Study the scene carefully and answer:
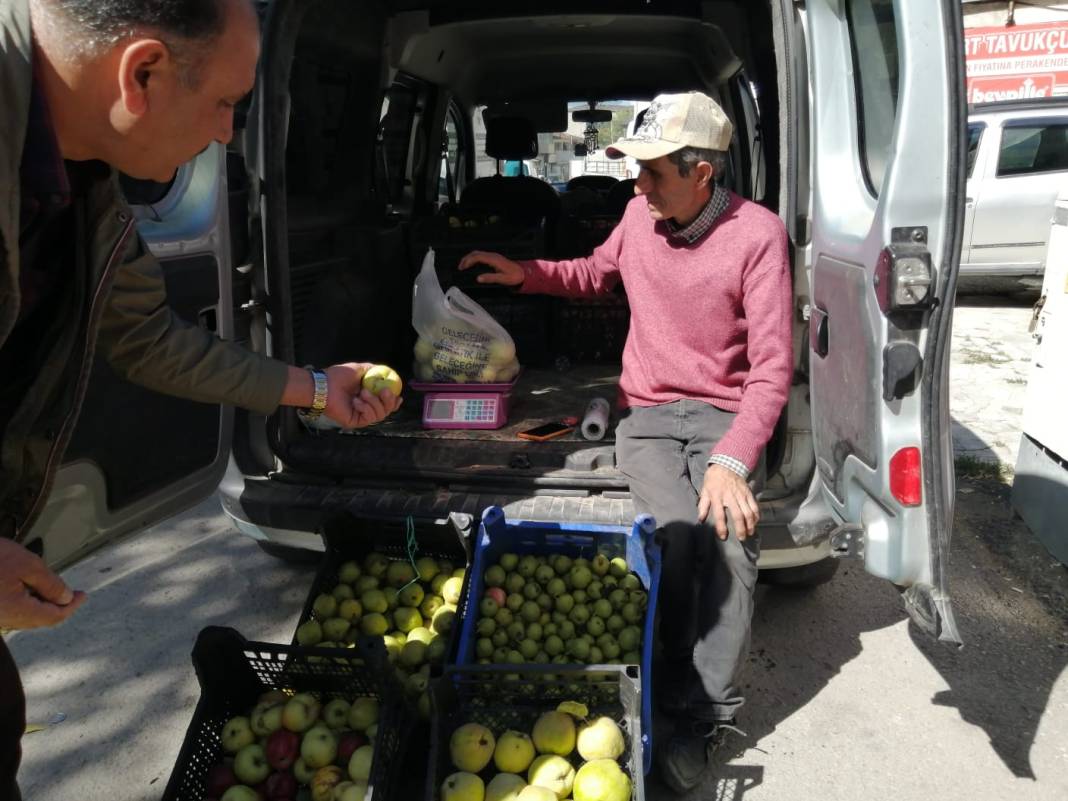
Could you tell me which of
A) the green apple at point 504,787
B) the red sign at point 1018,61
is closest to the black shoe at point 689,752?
the green apple at point 504,787

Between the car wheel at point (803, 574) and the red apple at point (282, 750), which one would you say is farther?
the car wheel at point (803, 574)

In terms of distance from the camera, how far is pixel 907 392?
81.5 inches

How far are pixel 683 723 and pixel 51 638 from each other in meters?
2.50

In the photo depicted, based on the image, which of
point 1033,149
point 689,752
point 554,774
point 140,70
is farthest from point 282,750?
point 1033,149

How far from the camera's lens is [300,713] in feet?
7.61

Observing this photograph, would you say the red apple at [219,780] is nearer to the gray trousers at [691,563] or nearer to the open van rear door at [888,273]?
the gray trousers at [691,563]

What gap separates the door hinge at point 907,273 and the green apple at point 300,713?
190 cm

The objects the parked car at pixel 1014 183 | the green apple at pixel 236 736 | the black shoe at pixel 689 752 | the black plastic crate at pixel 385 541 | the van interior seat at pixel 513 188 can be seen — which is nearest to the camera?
the green apple at pixel 236 736

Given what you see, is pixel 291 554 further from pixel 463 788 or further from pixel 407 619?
pixel 463 788

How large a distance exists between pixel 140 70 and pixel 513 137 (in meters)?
4.89

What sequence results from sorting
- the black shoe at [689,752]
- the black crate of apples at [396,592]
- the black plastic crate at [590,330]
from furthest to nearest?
the black plastic crate at [590,330] → the black crate of apples at [396,592] → the black shoe at [689,752]

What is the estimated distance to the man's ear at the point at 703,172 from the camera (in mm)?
2572

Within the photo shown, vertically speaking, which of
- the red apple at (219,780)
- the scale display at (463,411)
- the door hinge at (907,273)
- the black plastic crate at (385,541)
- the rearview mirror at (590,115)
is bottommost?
the red apple at (219,780)

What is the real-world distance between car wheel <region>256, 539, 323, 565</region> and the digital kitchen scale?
83 cm
